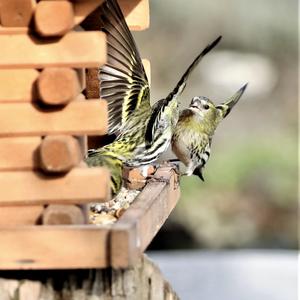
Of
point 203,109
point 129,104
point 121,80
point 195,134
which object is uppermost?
point 121,80

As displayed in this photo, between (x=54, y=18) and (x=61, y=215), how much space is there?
1.88 feet

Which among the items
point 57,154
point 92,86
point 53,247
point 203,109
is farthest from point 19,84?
point 203,109

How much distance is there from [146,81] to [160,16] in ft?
25.8

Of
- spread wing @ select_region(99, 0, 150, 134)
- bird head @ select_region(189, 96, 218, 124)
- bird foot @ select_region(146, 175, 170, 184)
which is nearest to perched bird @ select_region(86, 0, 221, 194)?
spread wing @ select_region(99, 0, 150, 134)

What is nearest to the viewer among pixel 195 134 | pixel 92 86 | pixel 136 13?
pixel 92 86

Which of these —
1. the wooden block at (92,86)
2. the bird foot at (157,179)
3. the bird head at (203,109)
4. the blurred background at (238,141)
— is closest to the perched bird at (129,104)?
the bird foot at (157,179)

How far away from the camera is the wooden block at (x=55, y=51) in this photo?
343 centimetres

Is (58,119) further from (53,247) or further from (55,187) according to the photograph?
(53,247)

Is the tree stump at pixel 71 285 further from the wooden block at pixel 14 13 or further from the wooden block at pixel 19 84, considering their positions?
the wooden block at pixel 14 13

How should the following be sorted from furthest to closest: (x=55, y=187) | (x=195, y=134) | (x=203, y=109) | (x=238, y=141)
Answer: (x=238, y=141) → (x=203, y=109) → (x=195, y=134) → (x=55, y=187)

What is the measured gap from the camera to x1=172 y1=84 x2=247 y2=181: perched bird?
5590mm

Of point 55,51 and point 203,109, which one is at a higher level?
point 55,51

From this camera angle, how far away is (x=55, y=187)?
3.50m

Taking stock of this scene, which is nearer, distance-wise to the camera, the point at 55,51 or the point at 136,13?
the point at 55,51
